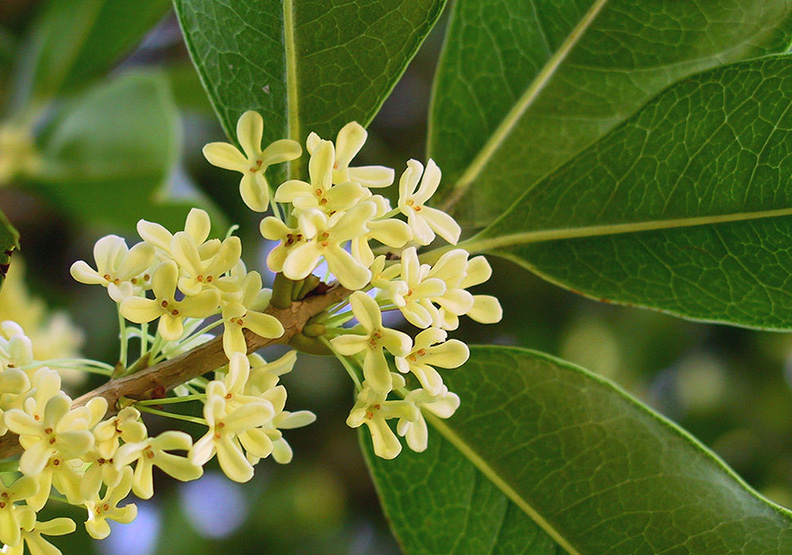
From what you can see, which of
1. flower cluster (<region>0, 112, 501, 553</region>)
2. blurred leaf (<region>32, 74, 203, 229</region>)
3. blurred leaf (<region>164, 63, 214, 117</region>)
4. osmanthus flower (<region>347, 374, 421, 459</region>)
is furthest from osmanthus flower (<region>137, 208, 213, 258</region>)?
blurred leaf (<region>164, 63, 214, 117</region>)

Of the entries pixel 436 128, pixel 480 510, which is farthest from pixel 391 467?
pixel 436 128

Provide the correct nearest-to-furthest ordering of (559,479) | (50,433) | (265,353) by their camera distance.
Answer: (50,433) < (559,479) < (265,353)

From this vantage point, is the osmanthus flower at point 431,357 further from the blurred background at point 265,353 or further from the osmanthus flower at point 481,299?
the blurred background at point 265,353

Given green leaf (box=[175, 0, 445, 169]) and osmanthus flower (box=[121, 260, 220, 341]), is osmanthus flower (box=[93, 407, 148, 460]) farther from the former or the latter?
green leaf (box=[175, 0, 445, 169])

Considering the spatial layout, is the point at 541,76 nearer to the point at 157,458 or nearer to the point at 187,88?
the point at 157,458

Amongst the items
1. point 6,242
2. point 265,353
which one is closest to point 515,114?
point 6,242

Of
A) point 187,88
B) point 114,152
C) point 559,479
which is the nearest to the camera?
point 559,479

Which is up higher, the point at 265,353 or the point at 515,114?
the point at 515,114
